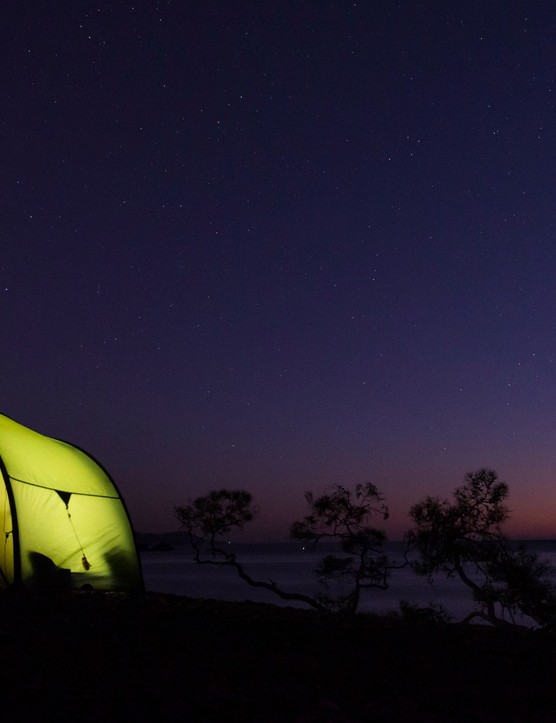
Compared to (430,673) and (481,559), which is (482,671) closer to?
(430,673)

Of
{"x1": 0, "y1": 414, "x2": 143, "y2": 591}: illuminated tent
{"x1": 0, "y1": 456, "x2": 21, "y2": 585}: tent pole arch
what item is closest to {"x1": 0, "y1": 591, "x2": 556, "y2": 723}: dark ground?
{"x1": 0, "y1": 456, "x2": 21, "y2": 585}: tent pole arch

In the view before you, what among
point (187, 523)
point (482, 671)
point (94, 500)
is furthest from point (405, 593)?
point (482, 671)

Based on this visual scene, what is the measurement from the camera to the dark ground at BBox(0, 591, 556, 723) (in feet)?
16.5

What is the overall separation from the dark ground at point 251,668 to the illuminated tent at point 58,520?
255 cm

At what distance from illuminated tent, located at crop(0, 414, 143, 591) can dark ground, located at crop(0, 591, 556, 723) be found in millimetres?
2552

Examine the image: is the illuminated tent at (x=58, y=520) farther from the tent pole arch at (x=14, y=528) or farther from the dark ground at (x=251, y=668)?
the dark ground at (x=251, y=668)

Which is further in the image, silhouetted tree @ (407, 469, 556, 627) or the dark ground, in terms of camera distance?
silhouetted tree @ (407, 469, 556, 627)

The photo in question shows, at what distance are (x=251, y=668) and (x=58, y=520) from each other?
7340mm

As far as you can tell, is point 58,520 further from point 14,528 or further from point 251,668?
point 251,668

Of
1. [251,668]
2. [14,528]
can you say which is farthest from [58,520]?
[251,668]

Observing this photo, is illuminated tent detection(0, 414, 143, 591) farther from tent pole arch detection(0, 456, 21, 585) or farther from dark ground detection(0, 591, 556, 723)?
dark ground detection(0, 591, 556, 723)

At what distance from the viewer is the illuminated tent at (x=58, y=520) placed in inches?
459

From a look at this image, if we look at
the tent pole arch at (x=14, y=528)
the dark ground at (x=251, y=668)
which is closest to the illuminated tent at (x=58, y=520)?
the tent pole arch at (x=14, y=528)

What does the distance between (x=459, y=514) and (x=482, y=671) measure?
34.9 ft
